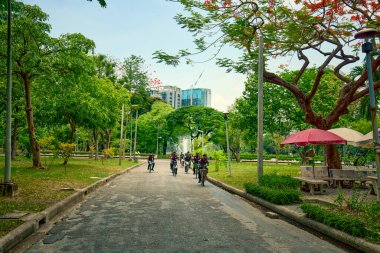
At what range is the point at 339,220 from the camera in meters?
6.57

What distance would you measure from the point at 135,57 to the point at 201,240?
54339mm

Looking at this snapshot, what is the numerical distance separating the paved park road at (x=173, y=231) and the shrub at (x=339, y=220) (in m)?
0.49

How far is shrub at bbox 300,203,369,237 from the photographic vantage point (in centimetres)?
600

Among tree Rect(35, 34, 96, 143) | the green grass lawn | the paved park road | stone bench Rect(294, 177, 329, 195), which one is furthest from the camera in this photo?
tree Rect(35, 34, 96, 143)

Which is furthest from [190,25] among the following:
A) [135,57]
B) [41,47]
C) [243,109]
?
[135,57]

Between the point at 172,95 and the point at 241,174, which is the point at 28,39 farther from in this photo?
the point at 172,95

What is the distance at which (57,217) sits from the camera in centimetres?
823

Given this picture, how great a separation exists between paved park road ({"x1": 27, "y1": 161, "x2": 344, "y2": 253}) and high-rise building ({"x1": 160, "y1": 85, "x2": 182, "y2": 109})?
156 metres

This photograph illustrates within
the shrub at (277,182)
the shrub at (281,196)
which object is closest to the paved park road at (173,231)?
the shrub at (281,196)

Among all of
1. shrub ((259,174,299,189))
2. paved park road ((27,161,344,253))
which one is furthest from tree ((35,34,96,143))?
shrub ((259,174,299,189))

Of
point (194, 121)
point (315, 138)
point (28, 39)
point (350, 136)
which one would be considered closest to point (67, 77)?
point (28, 39)

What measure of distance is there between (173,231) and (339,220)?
3.31 metres

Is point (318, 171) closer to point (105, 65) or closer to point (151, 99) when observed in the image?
point (105, 65)

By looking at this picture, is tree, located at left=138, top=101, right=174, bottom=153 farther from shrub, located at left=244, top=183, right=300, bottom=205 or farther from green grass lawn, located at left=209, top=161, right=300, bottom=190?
shrub, located at left=244, top=183, right=300, bottom=205
